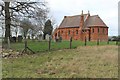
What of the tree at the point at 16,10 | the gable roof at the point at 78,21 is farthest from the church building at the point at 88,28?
the tree at the point at 16,10

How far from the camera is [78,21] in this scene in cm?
8800

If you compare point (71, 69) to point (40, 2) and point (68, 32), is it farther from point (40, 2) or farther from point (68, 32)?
point (68, 32)

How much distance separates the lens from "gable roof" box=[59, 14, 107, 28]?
84188 mm

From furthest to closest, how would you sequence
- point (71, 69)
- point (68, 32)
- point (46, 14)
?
point (68, 32)
point (46, 14)
point (71, 69)

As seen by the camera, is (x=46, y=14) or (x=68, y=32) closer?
(x=46, y=14)

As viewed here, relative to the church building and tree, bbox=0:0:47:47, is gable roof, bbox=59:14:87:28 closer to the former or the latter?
the church building

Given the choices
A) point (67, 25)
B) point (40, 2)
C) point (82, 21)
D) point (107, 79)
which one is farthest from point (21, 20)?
point (67, 25)

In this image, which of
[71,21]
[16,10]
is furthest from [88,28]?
[16,10]

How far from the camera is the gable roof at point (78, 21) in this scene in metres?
84.2

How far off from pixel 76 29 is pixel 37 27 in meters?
51.6

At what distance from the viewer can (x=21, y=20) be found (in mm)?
36094

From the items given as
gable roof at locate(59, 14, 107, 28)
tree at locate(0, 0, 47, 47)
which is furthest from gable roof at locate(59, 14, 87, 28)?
tree at locate(0, 0, 47, 47)

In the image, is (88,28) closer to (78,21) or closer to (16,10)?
(78,21)

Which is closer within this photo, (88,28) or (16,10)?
(16,10)
